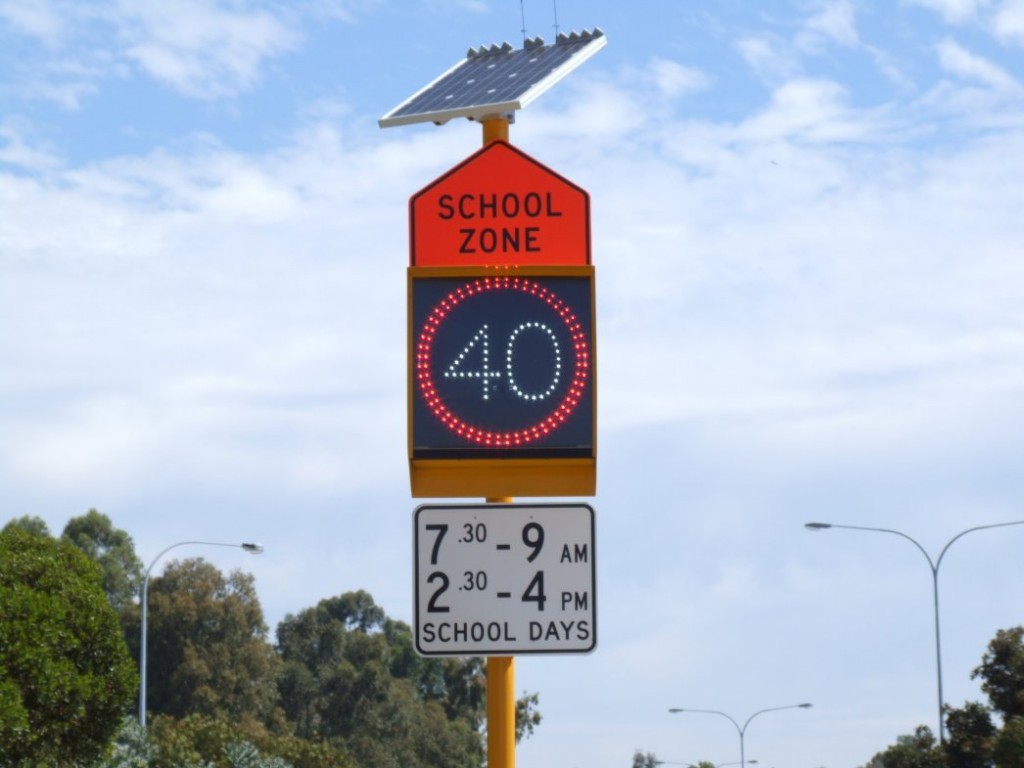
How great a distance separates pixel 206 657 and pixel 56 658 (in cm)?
3784

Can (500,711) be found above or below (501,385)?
below

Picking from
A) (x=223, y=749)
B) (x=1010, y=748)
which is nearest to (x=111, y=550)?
(x=223, y=749)

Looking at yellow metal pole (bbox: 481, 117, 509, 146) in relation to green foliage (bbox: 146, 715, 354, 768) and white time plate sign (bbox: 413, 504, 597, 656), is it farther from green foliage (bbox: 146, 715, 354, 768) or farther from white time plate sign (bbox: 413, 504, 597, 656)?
green foliage (bbox: 146, 715, 354, 768)

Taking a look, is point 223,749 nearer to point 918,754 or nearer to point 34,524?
point 918,754

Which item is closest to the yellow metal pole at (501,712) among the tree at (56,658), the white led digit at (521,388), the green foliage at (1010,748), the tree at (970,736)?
the white led digit at (521,388)

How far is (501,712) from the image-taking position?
642cm

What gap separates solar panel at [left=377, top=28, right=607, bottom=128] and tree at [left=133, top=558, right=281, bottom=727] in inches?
2257

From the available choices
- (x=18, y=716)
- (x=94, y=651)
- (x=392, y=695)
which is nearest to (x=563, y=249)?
(x=18, y=716)

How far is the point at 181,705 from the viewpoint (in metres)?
63.8

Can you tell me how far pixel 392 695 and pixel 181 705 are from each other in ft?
29.4

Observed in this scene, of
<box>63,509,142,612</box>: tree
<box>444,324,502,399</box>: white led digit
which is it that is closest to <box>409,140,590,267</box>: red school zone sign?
<box>444,324,502,399</box>: white led digit

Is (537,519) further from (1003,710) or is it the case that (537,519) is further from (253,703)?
(253,703)

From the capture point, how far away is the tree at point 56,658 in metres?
26.0

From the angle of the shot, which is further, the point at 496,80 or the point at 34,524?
the point at 34,524
